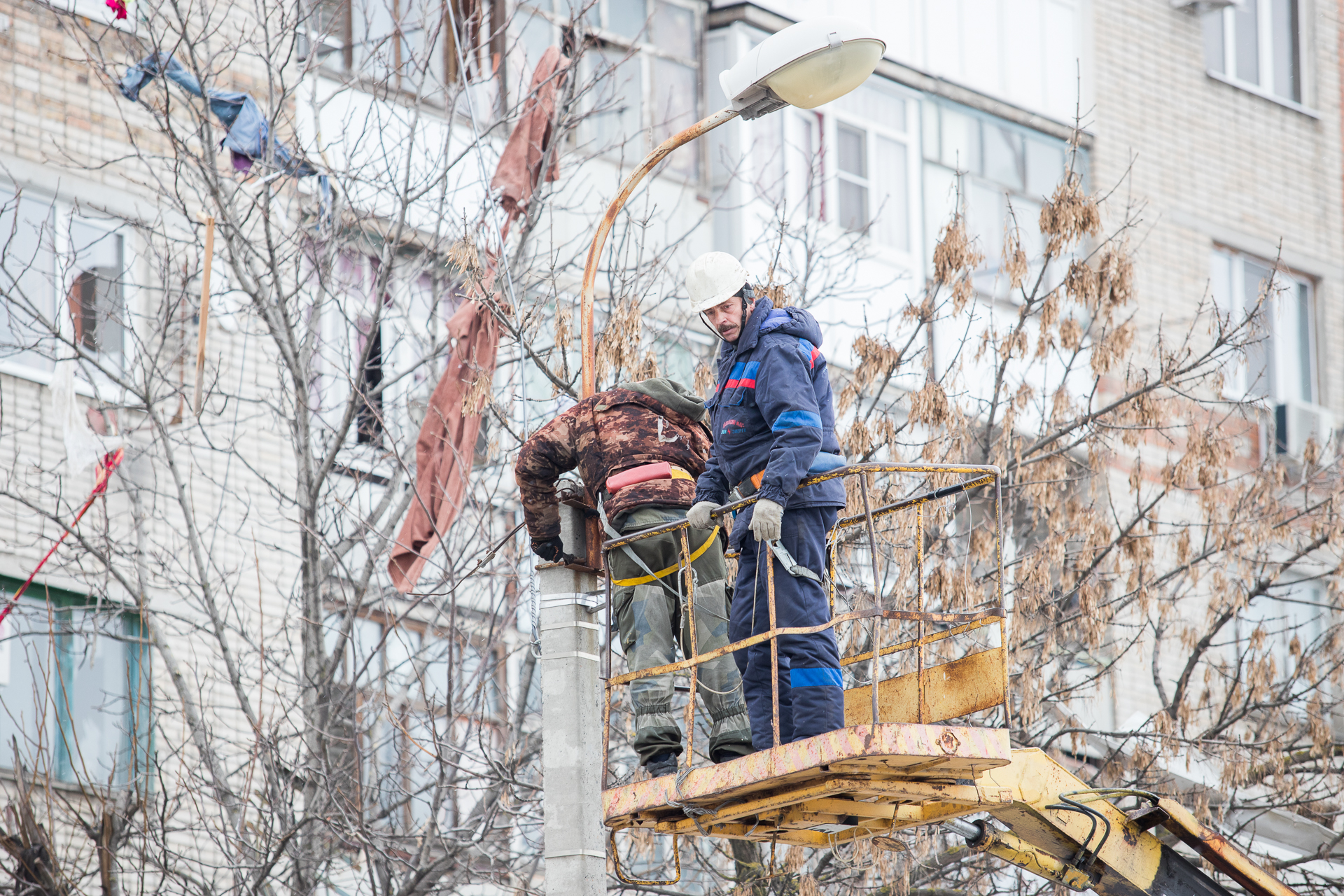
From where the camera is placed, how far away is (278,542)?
1525 centimetres

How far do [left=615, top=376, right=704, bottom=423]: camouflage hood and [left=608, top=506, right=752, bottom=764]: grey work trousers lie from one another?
47cm

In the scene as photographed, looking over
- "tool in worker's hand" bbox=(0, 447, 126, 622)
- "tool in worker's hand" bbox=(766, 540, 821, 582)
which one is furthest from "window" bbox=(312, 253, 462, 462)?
"tool in worker's hand" bbox=(766, 540, 821, 582)

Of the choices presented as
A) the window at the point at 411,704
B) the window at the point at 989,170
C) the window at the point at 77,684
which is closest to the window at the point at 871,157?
the window at the point at 989,170

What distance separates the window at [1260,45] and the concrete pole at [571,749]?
59.2 ft

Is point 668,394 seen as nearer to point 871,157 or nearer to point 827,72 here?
point 827,72

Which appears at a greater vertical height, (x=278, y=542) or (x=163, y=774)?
(x=278, y=542)

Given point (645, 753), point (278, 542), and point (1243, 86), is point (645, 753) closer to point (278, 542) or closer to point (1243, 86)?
point (278, 542)

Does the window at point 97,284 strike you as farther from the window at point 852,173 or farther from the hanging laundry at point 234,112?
the window at point 852,173

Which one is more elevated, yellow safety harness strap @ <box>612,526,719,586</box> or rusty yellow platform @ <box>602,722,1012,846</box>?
yellow safety harness strap @ <box>612,526,719,586</box>

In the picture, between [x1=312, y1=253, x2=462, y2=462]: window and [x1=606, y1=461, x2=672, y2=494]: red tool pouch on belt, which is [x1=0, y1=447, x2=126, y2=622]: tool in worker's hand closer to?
[x1=312, y1=253, x2=462, y2=462]: window

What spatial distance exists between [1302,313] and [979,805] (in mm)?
16674

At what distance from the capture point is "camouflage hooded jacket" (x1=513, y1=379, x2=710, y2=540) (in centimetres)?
809

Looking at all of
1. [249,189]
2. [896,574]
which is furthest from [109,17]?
[896,574]

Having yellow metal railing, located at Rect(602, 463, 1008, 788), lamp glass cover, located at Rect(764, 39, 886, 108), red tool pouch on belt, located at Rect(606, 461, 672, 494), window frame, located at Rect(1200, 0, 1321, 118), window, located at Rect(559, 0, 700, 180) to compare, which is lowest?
yellow metal railing, located at Rect(602, 463, 1008, 788)
